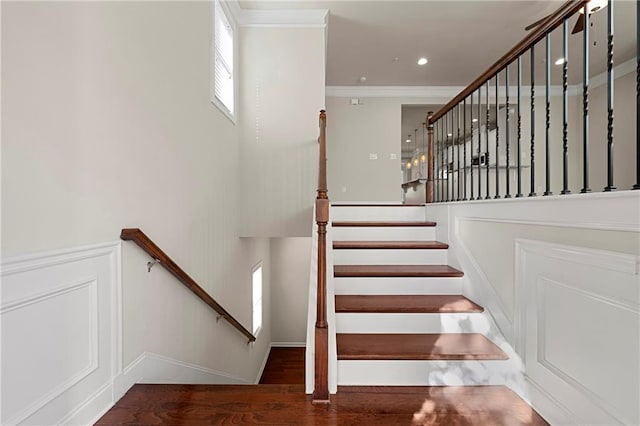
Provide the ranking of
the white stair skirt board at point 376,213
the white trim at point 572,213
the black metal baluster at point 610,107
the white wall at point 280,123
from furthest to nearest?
the white wall at point 280,123 → the white stair skirt board at point 376,213 → the black metal baluster at point 610,107 → the white trim at point 572,213

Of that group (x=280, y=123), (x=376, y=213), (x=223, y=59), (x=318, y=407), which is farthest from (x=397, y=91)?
(x=318, y=407)

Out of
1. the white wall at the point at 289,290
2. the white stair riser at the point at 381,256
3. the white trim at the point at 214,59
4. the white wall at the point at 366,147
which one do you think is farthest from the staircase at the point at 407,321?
the white wall at the point at 366,147

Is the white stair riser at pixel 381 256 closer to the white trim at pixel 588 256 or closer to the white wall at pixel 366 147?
the white trim at pixel 588 256

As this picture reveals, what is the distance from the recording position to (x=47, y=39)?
1104 millimetres

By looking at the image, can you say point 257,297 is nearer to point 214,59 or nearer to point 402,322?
point 402,322

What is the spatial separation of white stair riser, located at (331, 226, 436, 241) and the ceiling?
2.68 m

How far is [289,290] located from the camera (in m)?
5.89

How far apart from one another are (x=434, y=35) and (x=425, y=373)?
4365mm

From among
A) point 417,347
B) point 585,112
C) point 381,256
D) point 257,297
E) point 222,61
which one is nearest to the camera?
point 585,112

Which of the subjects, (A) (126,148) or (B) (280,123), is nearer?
(A) (126,148)

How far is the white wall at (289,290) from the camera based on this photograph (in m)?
5.79

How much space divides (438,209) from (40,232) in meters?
2.86

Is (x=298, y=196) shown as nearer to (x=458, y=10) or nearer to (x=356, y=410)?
(x=356, y=410)

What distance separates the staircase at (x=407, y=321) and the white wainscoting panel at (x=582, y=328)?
244 millimetres
